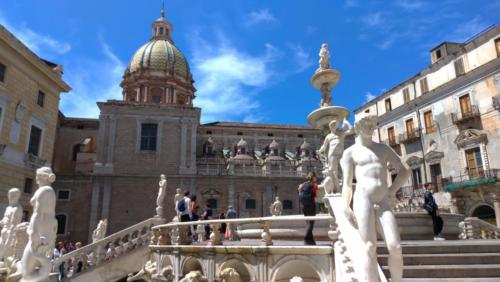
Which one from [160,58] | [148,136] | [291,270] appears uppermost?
[160,58]

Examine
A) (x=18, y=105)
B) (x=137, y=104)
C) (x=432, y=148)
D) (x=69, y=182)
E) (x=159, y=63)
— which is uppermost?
(x=159, y=63)

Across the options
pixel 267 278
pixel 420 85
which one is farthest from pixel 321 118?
pixel 420 85

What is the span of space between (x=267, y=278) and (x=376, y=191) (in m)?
2.90

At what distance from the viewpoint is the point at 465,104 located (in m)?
23.8

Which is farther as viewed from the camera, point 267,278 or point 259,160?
point 259,160

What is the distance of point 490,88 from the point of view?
21.9 metres

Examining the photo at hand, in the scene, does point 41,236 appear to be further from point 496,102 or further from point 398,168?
point 496,102

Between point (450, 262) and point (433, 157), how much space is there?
22.4 meters

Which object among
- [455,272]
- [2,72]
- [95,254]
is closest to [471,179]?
[455,272]

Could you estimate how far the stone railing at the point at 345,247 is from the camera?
4.38 m

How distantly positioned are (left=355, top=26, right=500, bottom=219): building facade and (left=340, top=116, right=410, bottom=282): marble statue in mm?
18109

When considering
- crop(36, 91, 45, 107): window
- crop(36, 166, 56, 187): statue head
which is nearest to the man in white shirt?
crop(36, 166, 56, 187): statue head

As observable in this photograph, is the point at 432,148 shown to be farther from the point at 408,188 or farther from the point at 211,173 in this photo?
the point at 211,173

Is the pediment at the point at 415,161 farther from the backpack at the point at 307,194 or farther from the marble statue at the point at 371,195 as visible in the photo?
the marble statue at the point at 371,195
